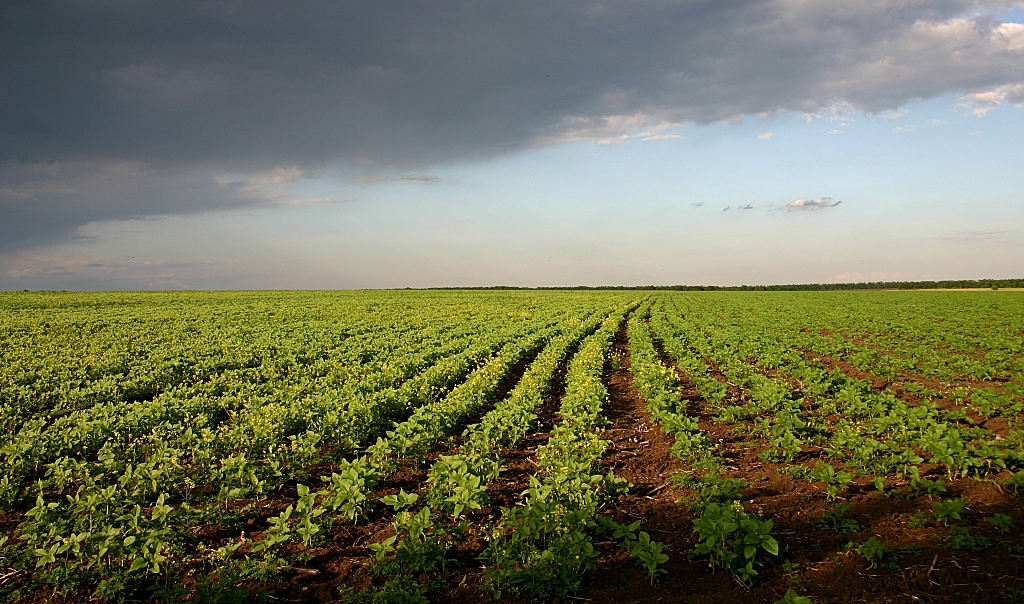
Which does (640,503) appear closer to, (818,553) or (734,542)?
(734,542)

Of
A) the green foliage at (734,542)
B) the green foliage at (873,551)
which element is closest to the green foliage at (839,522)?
the green foliage at (873,551)

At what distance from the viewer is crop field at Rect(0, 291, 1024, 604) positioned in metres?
4.84

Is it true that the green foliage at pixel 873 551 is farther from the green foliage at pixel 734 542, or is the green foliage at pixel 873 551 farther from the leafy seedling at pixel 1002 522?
the leafy seedling at pixel 1002 522

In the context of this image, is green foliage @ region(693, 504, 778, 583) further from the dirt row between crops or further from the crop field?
the dirt row between crops

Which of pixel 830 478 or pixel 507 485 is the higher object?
pixel 830 478

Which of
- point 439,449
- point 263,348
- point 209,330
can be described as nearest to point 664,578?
point 439,449

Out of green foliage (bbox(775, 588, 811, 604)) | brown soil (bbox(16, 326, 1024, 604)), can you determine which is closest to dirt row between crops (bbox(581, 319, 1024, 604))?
brown soil (bbox(16, 326, 1024, 604))

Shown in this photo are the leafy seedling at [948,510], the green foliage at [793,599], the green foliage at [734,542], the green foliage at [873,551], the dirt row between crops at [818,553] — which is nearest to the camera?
the green foliage at [793,599]

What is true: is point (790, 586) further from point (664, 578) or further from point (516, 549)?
point (516, 549)

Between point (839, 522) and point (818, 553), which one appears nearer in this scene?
point (818, 553)

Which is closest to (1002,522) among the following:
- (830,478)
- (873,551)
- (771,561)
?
(830,478)

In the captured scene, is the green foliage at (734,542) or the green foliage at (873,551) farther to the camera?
the green foliage at (873,551)

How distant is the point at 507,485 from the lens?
730 cm

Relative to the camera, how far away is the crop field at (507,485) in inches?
191
